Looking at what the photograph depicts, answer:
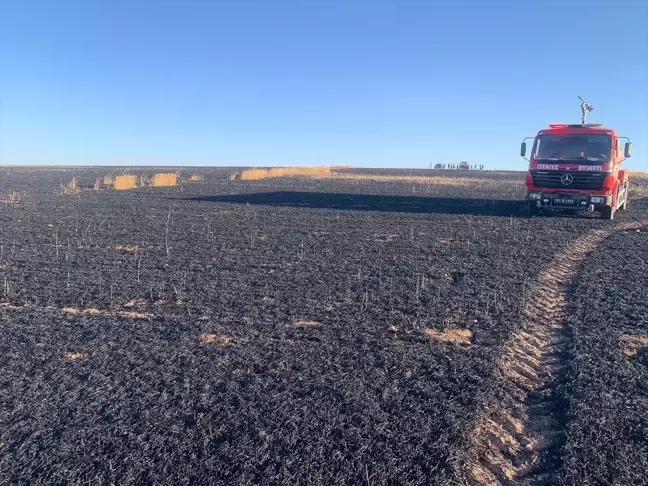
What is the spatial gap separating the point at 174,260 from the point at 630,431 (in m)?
8.24

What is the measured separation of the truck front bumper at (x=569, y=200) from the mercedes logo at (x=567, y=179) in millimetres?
434

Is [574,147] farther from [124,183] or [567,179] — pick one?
[124,183]

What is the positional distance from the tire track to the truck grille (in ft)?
30.4

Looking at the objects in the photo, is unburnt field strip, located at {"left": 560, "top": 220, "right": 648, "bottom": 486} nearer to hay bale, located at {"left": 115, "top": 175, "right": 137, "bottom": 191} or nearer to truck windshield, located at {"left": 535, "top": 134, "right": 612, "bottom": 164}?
truck windshield, located at {"left": 535, "top": 134, "right": 612, "bottom": 164}

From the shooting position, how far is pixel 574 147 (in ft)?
50.2

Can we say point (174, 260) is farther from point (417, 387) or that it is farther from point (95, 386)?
point (417, 387)

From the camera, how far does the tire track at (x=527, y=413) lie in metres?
3.57

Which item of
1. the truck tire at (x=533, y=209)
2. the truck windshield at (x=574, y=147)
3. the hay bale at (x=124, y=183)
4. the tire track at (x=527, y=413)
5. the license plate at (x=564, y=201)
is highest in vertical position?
the truck windshield at (x=574, y=147)

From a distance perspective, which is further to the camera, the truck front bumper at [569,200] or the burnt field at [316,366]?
the truck front bumper at [569,200]

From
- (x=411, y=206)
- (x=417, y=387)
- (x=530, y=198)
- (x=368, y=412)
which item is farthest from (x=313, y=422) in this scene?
(x=411, y=206)

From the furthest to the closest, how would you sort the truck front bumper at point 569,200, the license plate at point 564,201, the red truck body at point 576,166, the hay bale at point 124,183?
the hay bale at point 124,183
the license plate at point 564,201
the truck front bumper at point 569,200
the red truck body at point 576,166

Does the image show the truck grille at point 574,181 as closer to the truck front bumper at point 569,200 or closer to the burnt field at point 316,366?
the truck front bumper at point 569,200

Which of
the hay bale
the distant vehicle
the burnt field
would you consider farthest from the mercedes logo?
the hay bale

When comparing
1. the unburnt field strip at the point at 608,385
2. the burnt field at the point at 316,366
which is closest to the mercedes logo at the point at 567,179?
the burnt field at the point at 316,366
